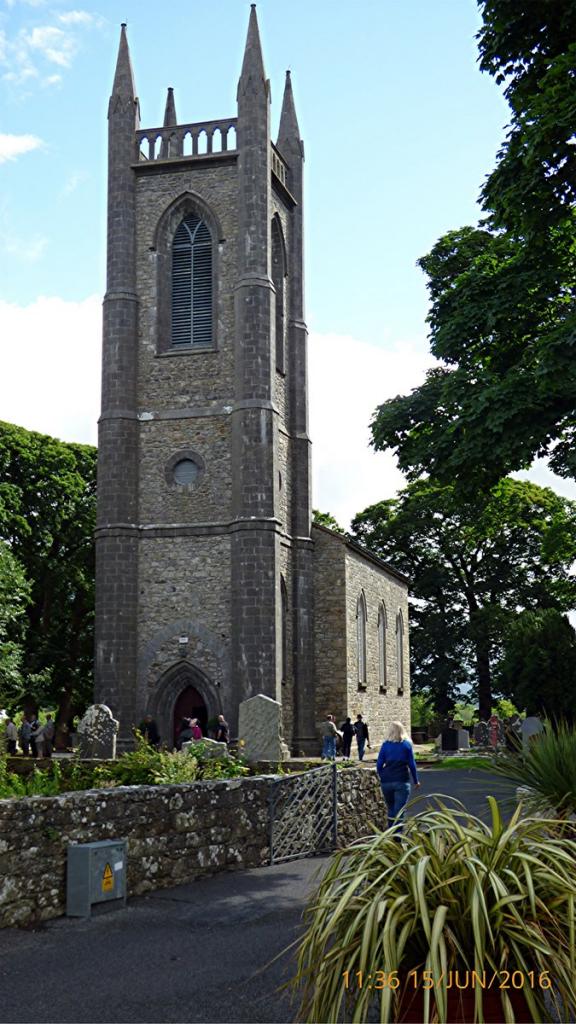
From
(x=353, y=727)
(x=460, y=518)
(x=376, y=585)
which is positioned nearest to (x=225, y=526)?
(x=353, y=727)

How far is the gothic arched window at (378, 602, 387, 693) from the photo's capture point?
139 ft

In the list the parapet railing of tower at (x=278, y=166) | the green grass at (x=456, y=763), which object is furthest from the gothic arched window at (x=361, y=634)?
the parapet railing of tower at (x=278, y=166)

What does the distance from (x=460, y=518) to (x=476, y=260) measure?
3441 centimetres

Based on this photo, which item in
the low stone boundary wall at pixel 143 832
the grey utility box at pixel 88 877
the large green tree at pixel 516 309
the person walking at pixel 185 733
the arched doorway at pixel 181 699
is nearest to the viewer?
the low stone boundary wall at pixel 143 832

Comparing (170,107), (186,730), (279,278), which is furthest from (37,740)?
(170,107)

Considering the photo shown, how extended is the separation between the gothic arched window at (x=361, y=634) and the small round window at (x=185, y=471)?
9318mm

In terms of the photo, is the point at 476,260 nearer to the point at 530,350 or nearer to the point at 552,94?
the point at 530,350

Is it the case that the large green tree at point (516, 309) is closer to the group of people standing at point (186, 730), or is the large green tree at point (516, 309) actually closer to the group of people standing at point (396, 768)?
the group of people standing at point (396, 768)

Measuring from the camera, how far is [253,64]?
3372 centimetres

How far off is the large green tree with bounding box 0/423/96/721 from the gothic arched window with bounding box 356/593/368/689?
1025cm

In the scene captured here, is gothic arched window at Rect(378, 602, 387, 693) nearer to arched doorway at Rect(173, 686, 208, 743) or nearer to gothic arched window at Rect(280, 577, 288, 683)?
gothic arched window at Rect(280, 577, 288, 683)

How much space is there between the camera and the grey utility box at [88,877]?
30.3 feet

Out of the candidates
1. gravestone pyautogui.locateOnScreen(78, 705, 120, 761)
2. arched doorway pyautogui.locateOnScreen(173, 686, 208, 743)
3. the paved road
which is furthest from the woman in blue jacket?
arched doorway pyautogui.locateOnScreen(173, 686, 208, 743)

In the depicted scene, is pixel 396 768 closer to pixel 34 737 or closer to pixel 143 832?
pixel 143 832
